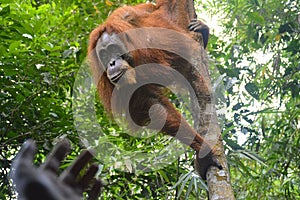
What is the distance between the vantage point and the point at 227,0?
3.54 metres

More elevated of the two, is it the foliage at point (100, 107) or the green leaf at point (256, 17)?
the green leaf at point (256, 17)

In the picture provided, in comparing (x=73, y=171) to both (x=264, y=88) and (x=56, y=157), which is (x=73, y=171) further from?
(x=264, y=88)

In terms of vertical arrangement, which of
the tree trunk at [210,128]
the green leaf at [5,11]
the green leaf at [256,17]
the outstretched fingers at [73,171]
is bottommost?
the outstretched fingers at [73,171]

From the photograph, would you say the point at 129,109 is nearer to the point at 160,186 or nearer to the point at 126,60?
the point at 126,60

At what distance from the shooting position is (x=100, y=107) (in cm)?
318

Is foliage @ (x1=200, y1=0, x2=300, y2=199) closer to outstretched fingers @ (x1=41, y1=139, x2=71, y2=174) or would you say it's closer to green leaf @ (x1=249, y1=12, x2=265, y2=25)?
green leaf @ (x1=249, y1=12, x2=265, y2=25)

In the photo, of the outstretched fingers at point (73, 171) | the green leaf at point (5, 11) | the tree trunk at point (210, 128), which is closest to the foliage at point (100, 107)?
the green leaf at point (5, 11)

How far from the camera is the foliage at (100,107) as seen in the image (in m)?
2.60

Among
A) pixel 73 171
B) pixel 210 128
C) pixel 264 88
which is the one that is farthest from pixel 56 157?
pixel 264 88

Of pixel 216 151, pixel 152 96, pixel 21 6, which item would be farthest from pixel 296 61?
pixel 21 6

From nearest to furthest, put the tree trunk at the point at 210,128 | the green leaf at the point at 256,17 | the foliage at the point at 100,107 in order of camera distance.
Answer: the tree trunk at the point at 210,128, the foliage at the point at 100,107, the green leaf at the point at 256,17

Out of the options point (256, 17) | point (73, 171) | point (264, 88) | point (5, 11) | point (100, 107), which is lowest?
point (73, 171)

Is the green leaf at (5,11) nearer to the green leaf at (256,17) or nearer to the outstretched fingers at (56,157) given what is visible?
the green leaf at (256,17)

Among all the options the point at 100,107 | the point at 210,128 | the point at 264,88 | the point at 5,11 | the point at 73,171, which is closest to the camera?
the point at 73,171
